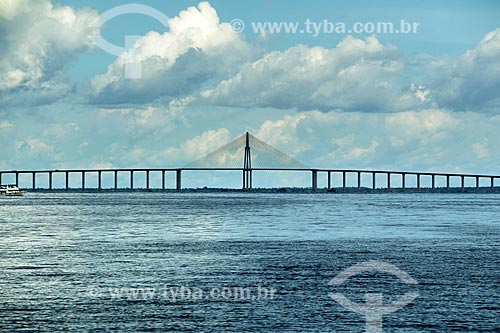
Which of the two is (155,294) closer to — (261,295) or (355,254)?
(261,295)
